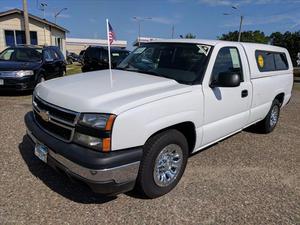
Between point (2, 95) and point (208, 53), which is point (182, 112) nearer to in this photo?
point (208, 53)

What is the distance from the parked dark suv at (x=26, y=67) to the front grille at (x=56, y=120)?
575cm

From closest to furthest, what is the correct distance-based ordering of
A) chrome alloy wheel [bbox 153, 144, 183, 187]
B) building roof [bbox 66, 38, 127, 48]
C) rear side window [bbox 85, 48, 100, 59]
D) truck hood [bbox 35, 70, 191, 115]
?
truck hood [bbox 35, 70, 191, 115], chrome alloy wheel [bbox 153, 144, 183, 187], rear side window [bbox 85, 48, 100, 59], building roof [bbox 66, 38, 127, 48]

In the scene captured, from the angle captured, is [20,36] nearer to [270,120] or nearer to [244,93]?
[270,120]

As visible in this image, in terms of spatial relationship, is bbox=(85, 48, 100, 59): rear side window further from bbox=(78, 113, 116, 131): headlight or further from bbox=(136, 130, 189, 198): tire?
bbox=(78, 113, 116, 131): headlight

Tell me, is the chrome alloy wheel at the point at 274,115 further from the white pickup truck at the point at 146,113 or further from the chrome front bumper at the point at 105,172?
the chrome front bumper at the point at 105,172

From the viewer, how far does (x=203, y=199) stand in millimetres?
3385

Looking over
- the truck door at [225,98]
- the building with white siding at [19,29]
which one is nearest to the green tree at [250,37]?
the building with white siding at [19,29]

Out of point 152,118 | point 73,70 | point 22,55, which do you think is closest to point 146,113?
point 152,118

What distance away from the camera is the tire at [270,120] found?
19.1 ft

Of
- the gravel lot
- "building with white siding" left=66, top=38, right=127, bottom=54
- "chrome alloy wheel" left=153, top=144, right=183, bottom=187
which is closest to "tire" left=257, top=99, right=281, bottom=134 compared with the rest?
the gravel lot

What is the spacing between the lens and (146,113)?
9.34ft

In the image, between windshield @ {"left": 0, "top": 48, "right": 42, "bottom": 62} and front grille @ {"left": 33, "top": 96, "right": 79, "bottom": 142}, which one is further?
windshield @ {"left": 0, "top": 48, "right": 42, "bottom": 62}

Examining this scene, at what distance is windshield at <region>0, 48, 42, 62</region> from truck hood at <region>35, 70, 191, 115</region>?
677cm

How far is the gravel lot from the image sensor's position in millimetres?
2988
